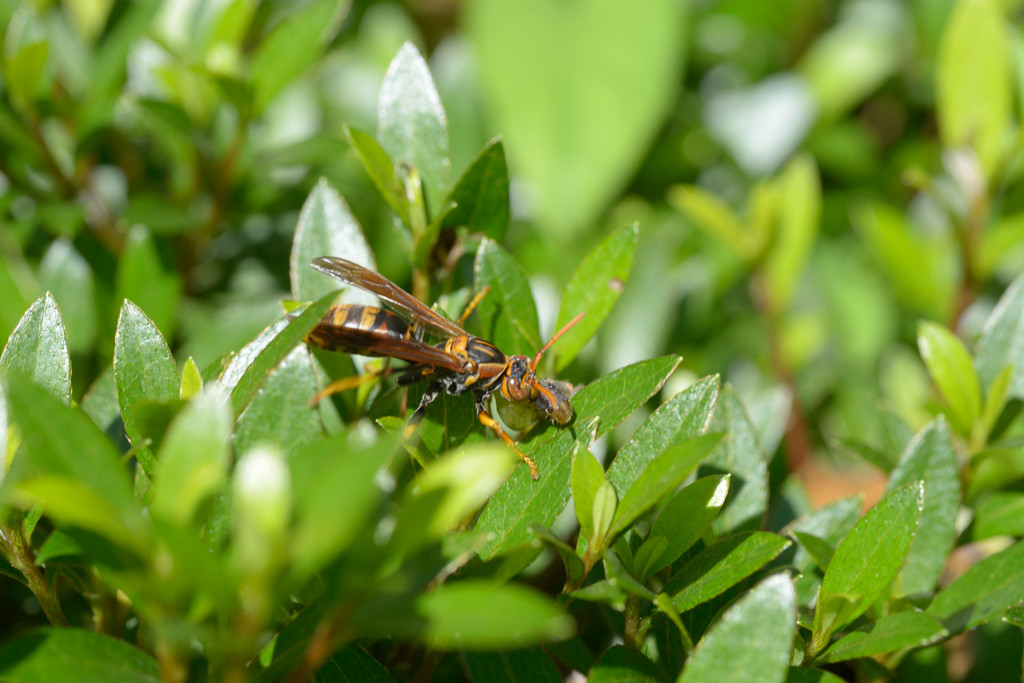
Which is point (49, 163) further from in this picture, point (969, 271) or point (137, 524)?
point (969, 271)

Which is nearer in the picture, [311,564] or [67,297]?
[311,564]

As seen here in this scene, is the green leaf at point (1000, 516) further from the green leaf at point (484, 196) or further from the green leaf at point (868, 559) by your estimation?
the green leaf at point (484, 196)

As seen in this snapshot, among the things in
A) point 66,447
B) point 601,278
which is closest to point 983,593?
point 601,278

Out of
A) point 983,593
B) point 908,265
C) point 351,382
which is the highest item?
point 351,382

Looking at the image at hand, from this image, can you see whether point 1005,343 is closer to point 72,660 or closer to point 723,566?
point 723,566

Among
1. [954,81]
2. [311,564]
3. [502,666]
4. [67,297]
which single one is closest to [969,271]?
[954,81]

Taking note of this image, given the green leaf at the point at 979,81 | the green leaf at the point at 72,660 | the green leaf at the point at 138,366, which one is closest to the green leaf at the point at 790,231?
the green leaf at the point at 979,81
